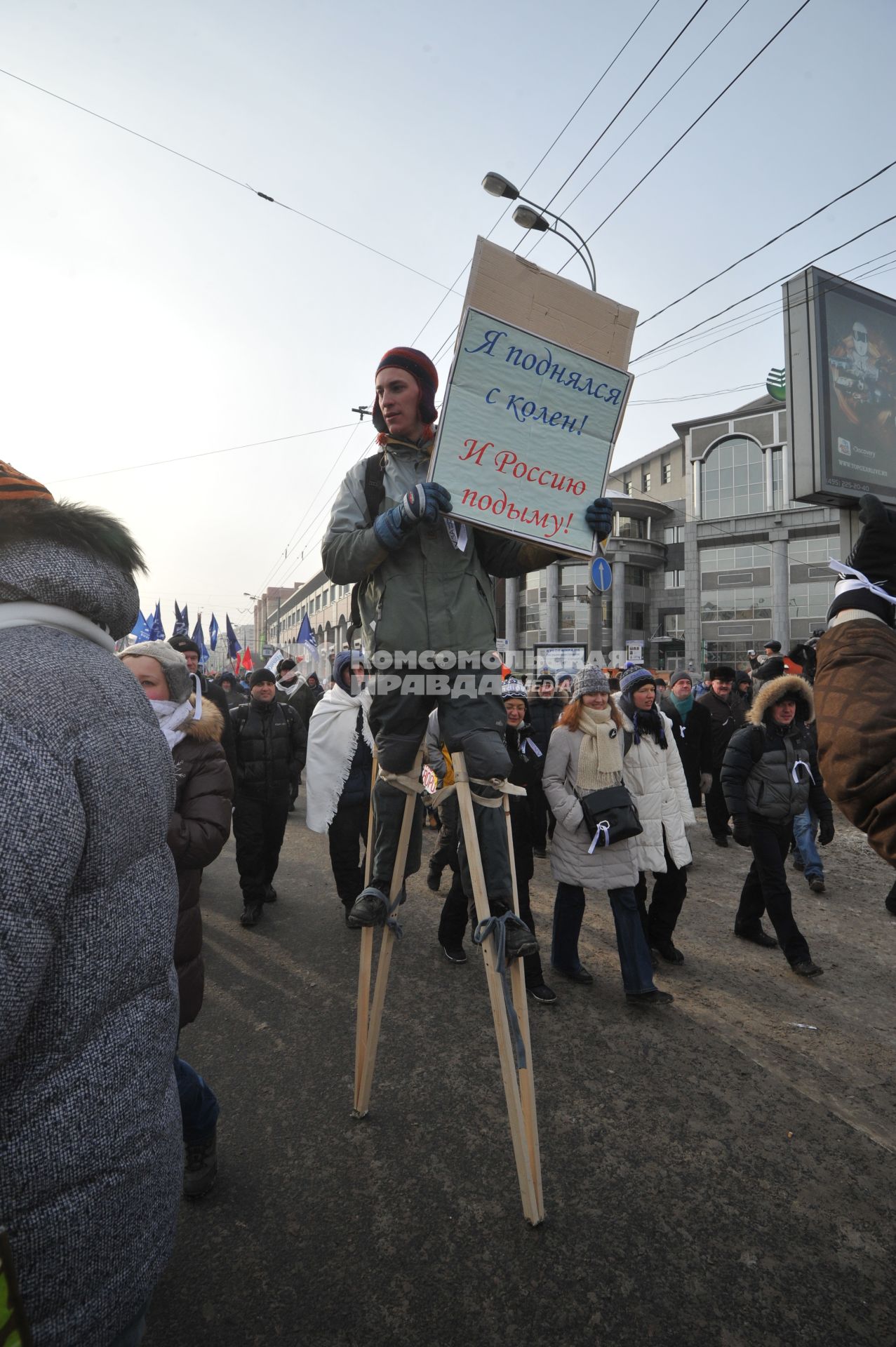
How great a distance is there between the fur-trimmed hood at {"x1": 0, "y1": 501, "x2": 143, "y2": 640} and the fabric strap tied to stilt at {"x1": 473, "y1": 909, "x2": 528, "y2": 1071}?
5.23 feet

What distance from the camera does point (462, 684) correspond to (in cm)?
244

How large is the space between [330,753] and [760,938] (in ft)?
12.0

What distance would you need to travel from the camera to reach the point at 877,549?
5.78ft

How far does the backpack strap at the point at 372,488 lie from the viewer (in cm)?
256

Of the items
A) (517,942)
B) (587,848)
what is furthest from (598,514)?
(587,848)

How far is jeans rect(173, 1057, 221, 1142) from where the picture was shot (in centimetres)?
227

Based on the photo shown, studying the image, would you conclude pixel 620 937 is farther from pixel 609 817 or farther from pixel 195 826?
pixel 195 826

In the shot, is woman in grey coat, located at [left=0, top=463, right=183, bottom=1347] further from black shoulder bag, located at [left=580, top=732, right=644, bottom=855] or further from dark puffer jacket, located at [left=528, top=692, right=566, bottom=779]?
dark puffer jacket, located at [left=528, top=692, right=566, bottom=779]

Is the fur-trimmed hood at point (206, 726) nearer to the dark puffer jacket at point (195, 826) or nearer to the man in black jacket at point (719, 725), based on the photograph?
the dark puffer jacket at point (195, 826)

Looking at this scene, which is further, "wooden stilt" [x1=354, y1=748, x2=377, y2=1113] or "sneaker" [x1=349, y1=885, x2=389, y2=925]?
"wooden stilt" [x1=354, y1=748, x2=377, y2=1113]

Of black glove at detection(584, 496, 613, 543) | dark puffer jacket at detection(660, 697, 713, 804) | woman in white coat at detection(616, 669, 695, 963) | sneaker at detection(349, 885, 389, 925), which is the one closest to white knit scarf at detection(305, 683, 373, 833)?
woman in white coat at detection(616, 669, 695, 963)

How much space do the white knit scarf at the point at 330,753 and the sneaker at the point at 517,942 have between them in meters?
3.16

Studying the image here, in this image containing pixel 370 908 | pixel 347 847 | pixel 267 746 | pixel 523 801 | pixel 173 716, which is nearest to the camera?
pixel 370 908

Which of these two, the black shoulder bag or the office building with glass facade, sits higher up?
the office building with glass facade
